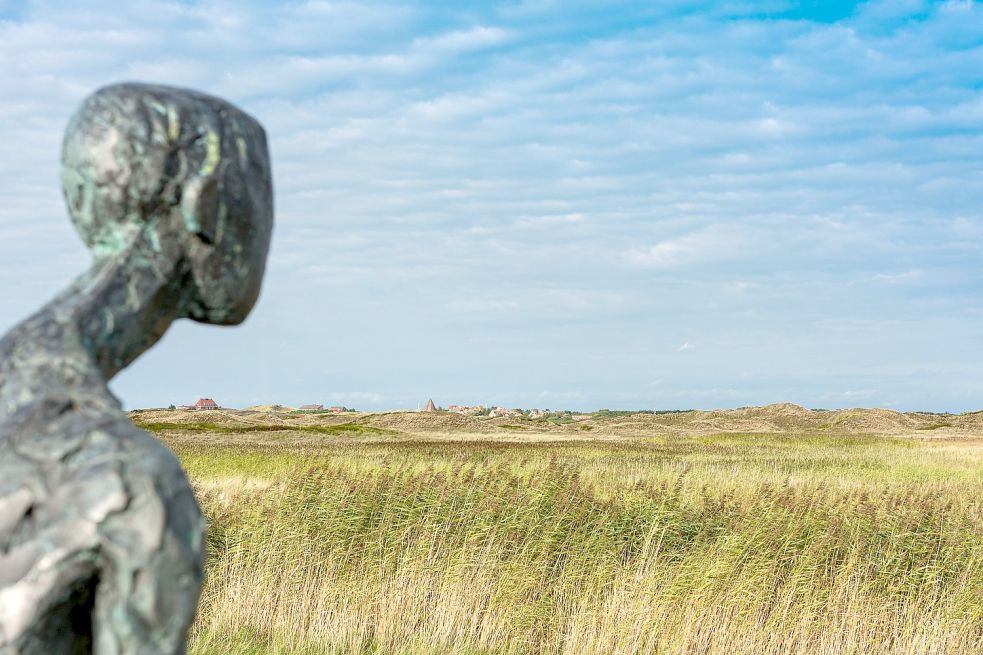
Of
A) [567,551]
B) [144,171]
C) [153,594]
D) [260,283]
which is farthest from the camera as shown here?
[567,551]

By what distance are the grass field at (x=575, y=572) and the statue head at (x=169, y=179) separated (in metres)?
6.42

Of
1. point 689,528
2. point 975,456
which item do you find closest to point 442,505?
point 689,528

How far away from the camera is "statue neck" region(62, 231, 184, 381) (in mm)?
1617

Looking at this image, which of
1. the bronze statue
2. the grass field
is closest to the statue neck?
the bronze statue

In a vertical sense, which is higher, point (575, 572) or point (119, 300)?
point (119, 300)

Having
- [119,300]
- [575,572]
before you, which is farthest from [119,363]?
[575,572]

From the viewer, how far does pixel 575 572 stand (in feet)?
27.2

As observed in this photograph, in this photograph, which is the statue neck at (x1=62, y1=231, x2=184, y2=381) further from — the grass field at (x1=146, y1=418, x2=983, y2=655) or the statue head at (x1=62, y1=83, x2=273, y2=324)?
the grass field at (x1=146, y1=418, x2=983, y2=655)

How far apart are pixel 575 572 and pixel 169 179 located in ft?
23.9

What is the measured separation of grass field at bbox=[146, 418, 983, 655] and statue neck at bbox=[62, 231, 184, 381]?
637 cm

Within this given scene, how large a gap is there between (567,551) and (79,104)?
7416mm

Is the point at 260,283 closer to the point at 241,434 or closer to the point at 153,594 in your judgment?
the point at 153,594

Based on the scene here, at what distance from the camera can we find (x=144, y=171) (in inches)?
63.9

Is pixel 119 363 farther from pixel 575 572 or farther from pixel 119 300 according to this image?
pixel 575 572
